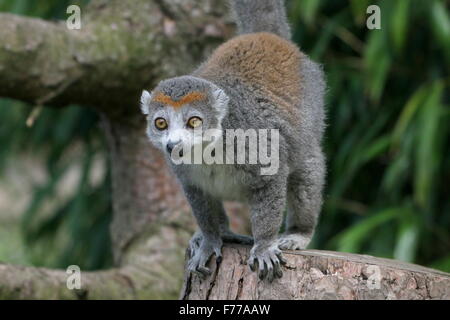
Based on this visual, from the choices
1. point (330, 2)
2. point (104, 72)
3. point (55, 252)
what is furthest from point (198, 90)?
point (55, 252)

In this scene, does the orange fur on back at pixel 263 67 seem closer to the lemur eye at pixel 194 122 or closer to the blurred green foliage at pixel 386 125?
the lemur eye at pixel 194 122

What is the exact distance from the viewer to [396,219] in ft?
21.2

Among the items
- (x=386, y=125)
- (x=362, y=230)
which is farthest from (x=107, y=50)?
(x=386, y=125)

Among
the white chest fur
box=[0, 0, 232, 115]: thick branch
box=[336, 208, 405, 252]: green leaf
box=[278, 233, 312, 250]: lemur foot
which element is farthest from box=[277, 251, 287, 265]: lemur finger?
box=[0, 0, 232, 115]: thick branch

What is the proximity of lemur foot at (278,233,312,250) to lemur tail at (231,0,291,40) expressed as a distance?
59.7 inches

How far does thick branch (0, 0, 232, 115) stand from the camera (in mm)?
5434

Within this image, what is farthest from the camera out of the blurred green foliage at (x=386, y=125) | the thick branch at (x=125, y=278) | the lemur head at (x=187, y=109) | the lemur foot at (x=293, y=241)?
the blurred green foliage at (x=386, y=125)

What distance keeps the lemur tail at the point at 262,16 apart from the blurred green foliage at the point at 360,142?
3.49ft

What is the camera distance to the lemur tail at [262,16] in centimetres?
520

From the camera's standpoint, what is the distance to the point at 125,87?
6020 millimetres

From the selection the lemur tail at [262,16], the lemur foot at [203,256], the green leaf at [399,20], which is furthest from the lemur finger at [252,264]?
the green leaf at [399,20]

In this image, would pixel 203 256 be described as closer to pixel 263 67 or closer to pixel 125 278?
pixel 263 67

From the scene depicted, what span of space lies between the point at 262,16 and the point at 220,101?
1392 millimetres
